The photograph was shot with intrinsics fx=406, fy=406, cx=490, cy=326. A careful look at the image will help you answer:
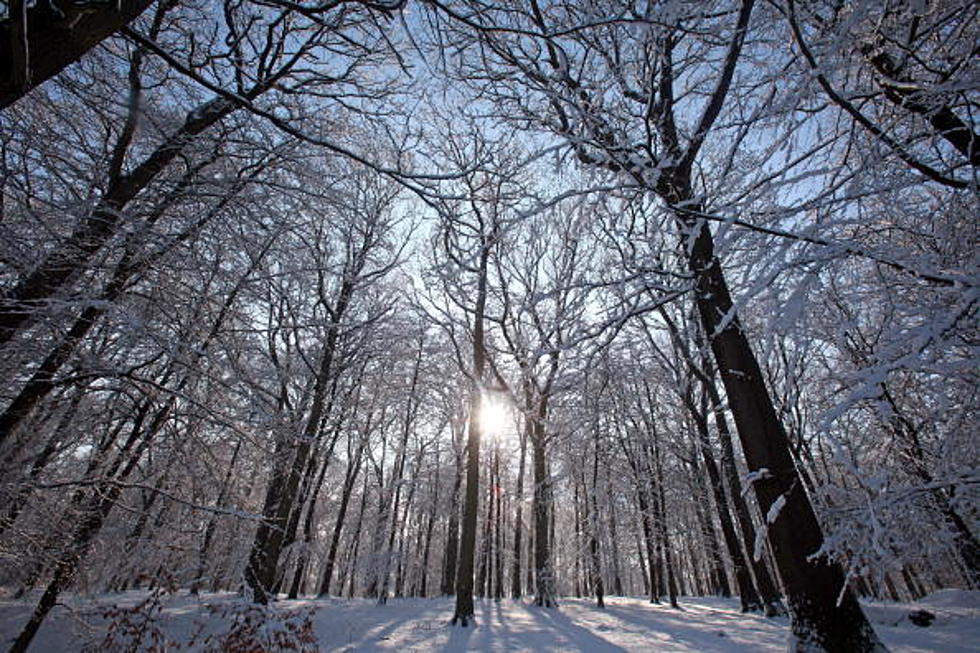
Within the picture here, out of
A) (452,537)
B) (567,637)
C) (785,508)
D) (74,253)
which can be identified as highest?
(452,537)

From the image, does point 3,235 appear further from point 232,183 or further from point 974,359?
point 974,359

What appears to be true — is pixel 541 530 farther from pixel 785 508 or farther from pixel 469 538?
pixel 785 508

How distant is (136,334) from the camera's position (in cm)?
298

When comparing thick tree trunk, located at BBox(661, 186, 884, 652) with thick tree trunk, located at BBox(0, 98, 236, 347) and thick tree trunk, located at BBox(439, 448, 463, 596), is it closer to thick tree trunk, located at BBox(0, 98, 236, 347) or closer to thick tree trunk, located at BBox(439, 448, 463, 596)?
thick tree trunk, located at BBox(0, 98, 236, 347)

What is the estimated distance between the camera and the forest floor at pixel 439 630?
5.92 m

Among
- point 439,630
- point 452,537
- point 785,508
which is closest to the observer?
point 785,508

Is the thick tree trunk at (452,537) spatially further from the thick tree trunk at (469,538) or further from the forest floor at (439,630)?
the thick tree trunk at (469,538)

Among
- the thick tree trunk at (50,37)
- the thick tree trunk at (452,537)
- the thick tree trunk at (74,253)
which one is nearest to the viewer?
the thick tree trunk at (50,37)

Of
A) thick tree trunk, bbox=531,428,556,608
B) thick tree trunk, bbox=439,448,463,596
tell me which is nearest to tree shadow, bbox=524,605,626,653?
thick tree trunk, bbox=531,428,556,608

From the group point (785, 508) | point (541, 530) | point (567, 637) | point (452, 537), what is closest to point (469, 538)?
point (567, 637)

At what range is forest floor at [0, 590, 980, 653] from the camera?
19.4 ft

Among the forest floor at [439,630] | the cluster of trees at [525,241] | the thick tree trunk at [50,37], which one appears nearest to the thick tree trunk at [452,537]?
the forest floor at [439,630]

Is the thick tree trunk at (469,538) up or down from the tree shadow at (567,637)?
up

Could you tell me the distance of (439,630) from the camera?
849 cm
